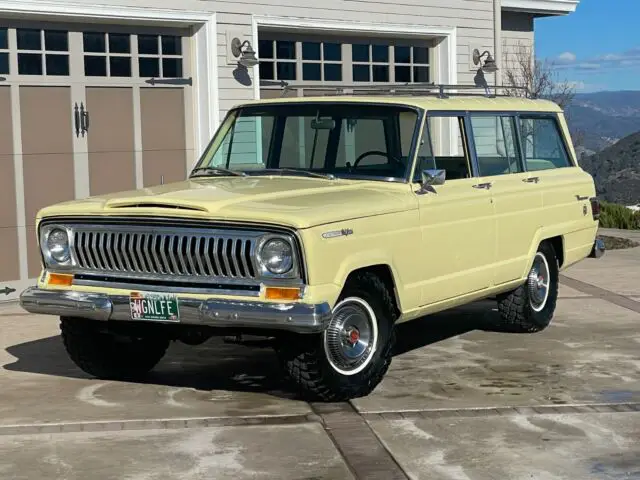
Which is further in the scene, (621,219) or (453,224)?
(621,219)

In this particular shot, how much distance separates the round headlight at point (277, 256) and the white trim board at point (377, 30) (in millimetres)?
7046

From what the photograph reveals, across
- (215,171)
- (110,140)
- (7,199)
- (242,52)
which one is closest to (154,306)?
(215,171)

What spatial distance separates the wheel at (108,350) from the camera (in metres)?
7.85

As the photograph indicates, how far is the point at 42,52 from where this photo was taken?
12.1 metres

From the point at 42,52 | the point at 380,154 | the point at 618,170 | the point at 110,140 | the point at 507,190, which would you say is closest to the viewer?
the point at 380,154

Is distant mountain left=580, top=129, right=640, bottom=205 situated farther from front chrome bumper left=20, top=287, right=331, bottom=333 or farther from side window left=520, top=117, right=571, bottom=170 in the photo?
front chrome bumper left=20, top=287, right=331, bottom=333

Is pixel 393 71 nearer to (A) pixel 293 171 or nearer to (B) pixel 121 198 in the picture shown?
(A) pixel 293 171

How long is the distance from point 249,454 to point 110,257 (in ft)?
5.64

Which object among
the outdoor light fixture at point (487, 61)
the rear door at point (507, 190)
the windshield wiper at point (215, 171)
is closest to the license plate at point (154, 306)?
the windshield wiper at point (215, 171)

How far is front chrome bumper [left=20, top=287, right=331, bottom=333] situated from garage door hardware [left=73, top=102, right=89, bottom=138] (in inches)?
207

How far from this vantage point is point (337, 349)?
283 inches

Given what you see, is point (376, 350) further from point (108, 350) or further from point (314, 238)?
point (108, 350)

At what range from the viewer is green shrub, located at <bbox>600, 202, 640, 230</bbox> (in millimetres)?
20703

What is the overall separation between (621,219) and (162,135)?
33.3ft
